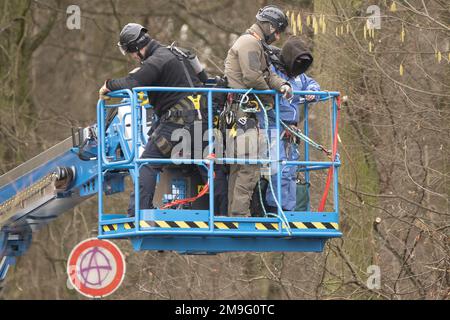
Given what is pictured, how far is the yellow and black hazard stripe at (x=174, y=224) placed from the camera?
12227 millimetres

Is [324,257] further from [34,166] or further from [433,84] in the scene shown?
[34,166]

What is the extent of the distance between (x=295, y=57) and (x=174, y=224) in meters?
2.08

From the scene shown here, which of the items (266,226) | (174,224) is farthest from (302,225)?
(174,224)

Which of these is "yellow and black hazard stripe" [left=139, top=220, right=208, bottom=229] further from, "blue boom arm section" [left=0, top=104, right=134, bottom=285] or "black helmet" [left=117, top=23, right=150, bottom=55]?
"black helmet" [left=117, top=23, right=150, bottom=55]

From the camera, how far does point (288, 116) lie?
1315 cm

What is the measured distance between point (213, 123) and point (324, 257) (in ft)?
18.9

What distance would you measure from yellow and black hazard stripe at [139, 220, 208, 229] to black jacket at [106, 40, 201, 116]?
1223 millimetres

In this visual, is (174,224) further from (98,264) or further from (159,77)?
(98,264)

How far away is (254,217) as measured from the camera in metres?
12.7

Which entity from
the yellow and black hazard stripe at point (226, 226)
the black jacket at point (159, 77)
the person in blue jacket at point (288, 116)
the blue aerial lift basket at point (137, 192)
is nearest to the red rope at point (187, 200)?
the blue aerial lift basket at point (137, 192)

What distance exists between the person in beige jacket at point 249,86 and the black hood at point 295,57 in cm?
20

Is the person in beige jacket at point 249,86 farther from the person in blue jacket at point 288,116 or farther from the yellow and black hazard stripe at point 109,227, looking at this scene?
the yellow and black hazard stripe at point 109,227

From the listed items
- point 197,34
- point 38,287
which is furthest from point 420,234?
point 38,287

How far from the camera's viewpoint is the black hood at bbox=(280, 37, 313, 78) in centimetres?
1296
